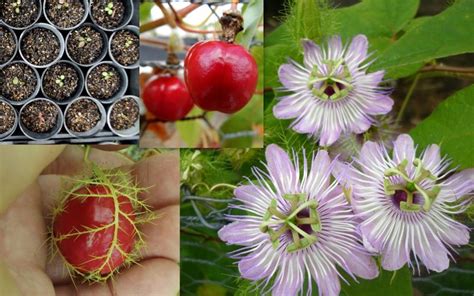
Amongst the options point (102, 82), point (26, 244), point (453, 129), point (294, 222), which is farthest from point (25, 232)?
point (453, 129)

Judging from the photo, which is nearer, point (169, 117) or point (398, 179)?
point (398, 179)

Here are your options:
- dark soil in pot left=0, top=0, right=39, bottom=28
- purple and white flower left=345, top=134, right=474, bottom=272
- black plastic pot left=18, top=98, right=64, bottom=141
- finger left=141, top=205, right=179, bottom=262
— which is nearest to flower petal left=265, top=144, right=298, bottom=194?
purple and white flower left=345, top=134, right=474, bottom=272

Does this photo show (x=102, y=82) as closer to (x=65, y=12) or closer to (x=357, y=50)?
(x=65, y=12)

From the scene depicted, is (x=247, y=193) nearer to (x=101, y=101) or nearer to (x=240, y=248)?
(x=240, y=248)

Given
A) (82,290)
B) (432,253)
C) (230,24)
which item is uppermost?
(230,24)

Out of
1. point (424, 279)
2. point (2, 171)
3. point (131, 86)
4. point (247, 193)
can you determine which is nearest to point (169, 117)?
point (131, 86)

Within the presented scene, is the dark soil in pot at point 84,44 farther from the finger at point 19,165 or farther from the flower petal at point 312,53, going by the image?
the flower petal at point 312,53
